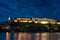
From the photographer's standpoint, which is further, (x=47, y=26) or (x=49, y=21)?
(x=49, y=21)

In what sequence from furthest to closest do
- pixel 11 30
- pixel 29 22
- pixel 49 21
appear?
pixel 49 21 → pixel 29 22 → pixel 11 30

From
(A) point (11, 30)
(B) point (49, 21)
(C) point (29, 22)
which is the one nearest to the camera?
(A) point (11, 30)

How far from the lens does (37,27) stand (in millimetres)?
121750

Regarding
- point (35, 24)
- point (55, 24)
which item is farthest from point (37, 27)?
point (55, 24)

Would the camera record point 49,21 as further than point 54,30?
Yes

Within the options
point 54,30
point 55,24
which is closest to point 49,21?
point 55,24

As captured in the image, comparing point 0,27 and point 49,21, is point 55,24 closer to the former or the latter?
point 49,21

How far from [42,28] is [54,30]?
5.58 meters

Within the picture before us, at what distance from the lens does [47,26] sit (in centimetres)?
12456

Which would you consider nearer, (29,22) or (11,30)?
(11,30)

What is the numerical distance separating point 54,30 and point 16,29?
17.5m

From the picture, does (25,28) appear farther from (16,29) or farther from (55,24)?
(55,24)

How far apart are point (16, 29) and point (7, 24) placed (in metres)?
5.10

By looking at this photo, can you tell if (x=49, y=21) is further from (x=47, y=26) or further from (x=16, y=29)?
(x=16, y=29)
